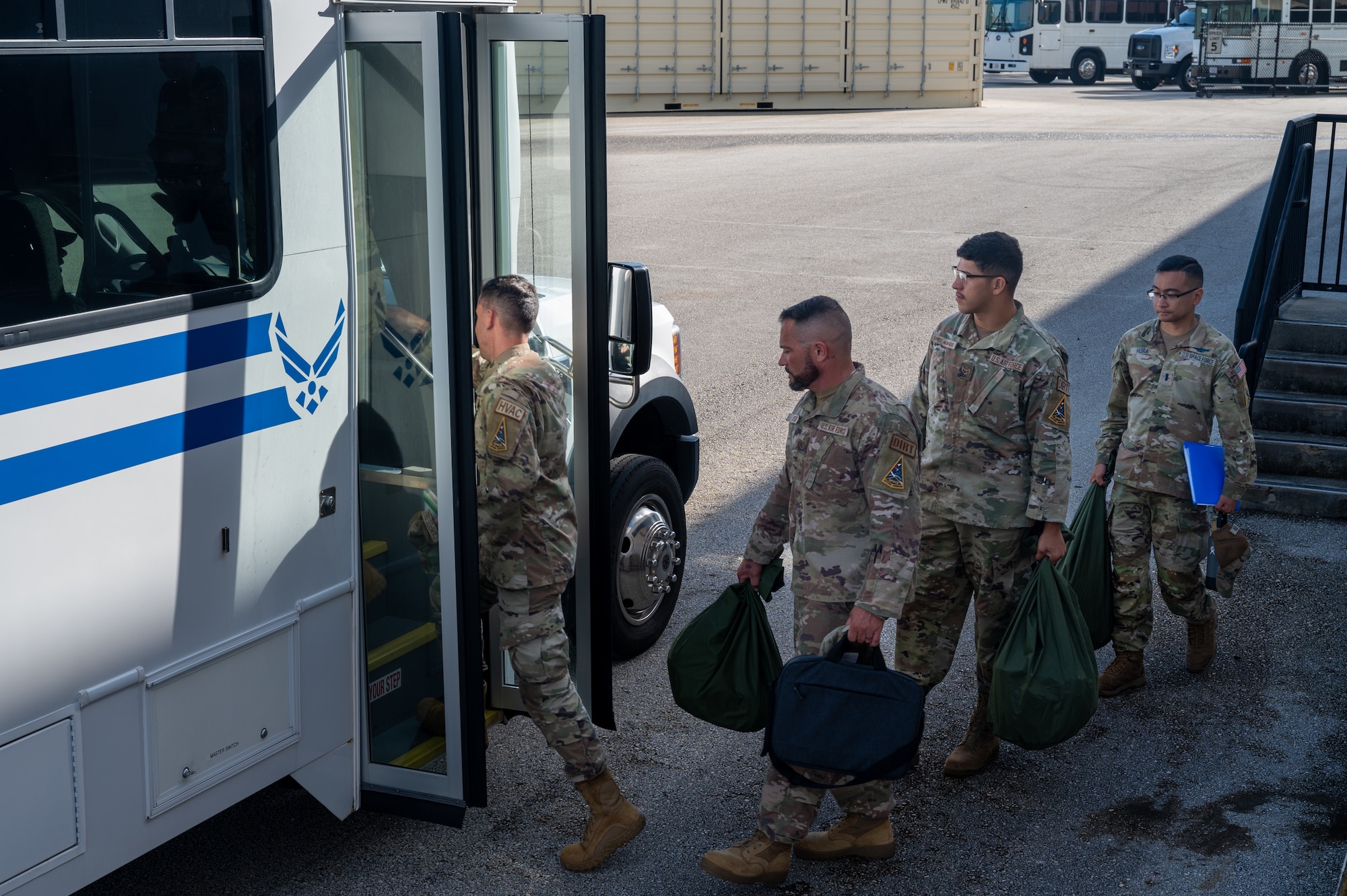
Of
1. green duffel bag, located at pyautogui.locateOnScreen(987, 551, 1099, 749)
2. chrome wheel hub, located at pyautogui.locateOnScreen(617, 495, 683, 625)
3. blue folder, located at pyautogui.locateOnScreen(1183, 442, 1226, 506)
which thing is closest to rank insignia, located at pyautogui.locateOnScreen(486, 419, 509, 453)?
chrome wheel hub, located at pyautogui.locateOnScreen(617, 495, 683, 625)

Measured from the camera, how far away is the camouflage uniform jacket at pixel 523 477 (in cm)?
402

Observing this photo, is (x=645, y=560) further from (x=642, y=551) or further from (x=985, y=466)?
(x=985, y=466)

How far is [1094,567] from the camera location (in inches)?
208

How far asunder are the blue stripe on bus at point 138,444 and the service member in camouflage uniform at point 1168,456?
11.2ft

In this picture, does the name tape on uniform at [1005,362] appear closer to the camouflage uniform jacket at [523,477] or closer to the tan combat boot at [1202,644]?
the camouflage uniform jacket at [523,477]

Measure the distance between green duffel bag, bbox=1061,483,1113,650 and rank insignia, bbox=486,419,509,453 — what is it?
8.08 feet

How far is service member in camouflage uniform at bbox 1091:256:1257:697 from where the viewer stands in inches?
208

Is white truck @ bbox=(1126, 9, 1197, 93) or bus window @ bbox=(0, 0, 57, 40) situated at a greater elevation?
white truck @ bbox=(1126, 9, 1197, 93)

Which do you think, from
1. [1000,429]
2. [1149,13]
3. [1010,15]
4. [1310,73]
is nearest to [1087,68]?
[1149,13]

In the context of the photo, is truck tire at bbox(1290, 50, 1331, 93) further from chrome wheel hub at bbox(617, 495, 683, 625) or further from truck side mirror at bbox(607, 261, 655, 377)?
truck side mirror at bbox(607, 261, 655, 377)

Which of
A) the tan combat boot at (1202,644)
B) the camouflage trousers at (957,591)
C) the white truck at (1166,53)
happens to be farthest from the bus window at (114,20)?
the white truck at (1166,53)

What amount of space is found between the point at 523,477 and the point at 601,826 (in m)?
1.14

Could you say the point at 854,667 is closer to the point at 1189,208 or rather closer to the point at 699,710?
the point at 699,710

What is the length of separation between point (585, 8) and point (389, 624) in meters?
28.2
